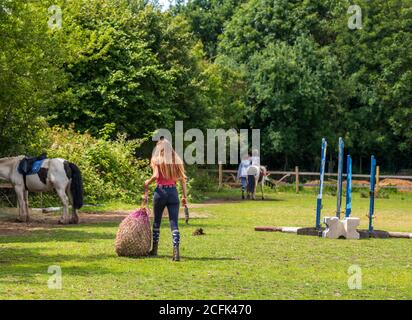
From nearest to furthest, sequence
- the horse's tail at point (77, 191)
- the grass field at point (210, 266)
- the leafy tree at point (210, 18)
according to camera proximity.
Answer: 1. the grass field at point (210, 266)
2. the horse's tail at point (77, 191)
3. the leafy tree at point (210, 18)

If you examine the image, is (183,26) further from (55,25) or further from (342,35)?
(342,35)

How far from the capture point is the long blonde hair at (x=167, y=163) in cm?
1523

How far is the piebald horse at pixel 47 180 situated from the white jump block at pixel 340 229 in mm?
6906

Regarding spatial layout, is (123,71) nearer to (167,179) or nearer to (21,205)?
(21,205)

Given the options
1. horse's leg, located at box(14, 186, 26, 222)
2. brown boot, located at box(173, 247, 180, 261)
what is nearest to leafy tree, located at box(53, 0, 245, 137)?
horse's leg, located at box(14, 186, 26, 222)

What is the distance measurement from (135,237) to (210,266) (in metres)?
1.70

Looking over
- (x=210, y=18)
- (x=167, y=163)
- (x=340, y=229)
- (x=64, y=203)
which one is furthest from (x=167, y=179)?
(x=210, y=18)

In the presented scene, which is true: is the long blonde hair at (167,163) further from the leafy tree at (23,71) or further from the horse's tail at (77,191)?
the horse's tail at (77,191)

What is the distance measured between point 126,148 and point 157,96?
5691mm

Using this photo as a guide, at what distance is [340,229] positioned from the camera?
20500mm

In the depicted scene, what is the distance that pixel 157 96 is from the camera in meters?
39.4

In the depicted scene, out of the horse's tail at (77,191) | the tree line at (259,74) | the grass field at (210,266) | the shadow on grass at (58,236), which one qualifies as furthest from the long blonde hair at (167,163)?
the tree line at (259,74)
